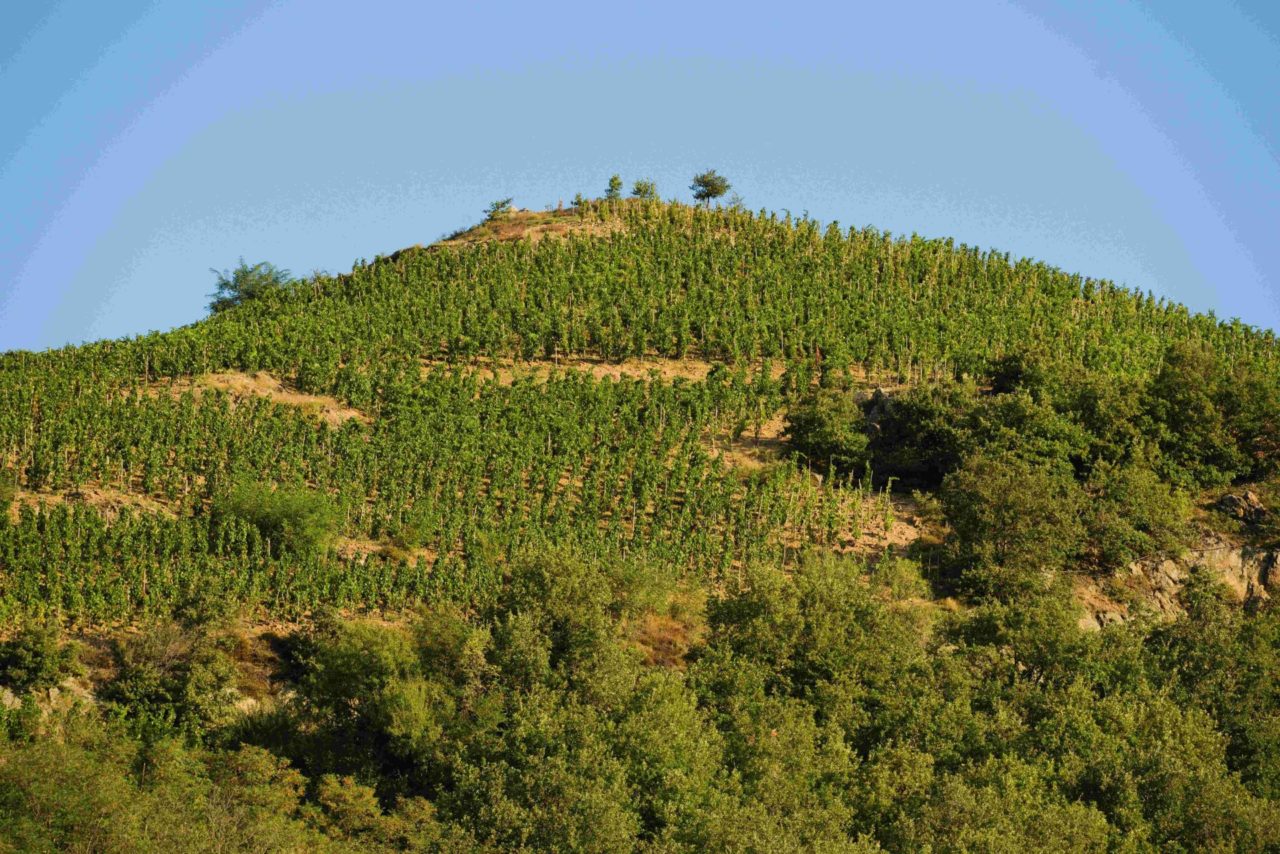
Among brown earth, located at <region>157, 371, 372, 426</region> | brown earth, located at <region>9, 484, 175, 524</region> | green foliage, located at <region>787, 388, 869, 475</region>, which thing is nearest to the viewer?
brown earth, located at <region>9, 484, 175, 524</region>

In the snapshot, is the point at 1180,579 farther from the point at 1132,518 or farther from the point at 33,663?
the point at 33,663

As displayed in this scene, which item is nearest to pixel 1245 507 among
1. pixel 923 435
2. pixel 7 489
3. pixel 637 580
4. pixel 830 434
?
pixel 923 435

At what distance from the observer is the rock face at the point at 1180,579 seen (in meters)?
76.1

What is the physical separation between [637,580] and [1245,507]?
2711 cm

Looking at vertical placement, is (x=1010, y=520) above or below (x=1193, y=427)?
below

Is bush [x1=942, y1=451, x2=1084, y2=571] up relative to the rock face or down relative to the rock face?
up

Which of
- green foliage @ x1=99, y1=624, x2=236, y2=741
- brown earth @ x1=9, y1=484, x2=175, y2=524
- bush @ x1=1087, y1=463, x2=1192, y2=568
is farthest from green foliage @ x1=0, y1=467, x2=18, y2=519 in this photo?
bush @ x1=1087, y1=463, x2=1192, y2=568

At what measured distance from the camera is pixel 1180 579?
77.1 meters

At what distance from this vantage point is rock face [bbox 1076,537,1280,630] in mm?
76125

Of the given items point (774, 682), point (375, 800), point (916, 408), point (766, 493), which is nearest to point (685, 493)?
point (766, 493)

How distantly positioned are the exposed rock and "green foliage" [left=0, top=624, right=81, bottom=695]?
45335 mm

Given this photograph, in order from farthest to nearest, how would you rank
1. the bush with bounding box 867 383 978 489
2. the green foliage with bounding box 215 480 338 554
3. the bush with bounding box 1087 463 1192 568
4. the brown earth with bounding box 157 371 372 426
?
→ 1. the brown earth with bounding box 157 371 372 426
2. the bush with bounding box 867 383 978 489
3. the bush with bounding box 1087 463 1192 568
4. the green foliage with bounding box 215 480 338 554

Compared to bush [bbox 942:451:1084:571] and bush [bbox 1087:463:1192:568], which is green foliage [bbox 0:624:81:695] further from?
bush [bbox 1087:463:1192:568]

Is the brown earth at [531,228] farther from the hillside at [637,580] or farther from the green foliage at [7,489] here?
the green foliage at [7,489]
